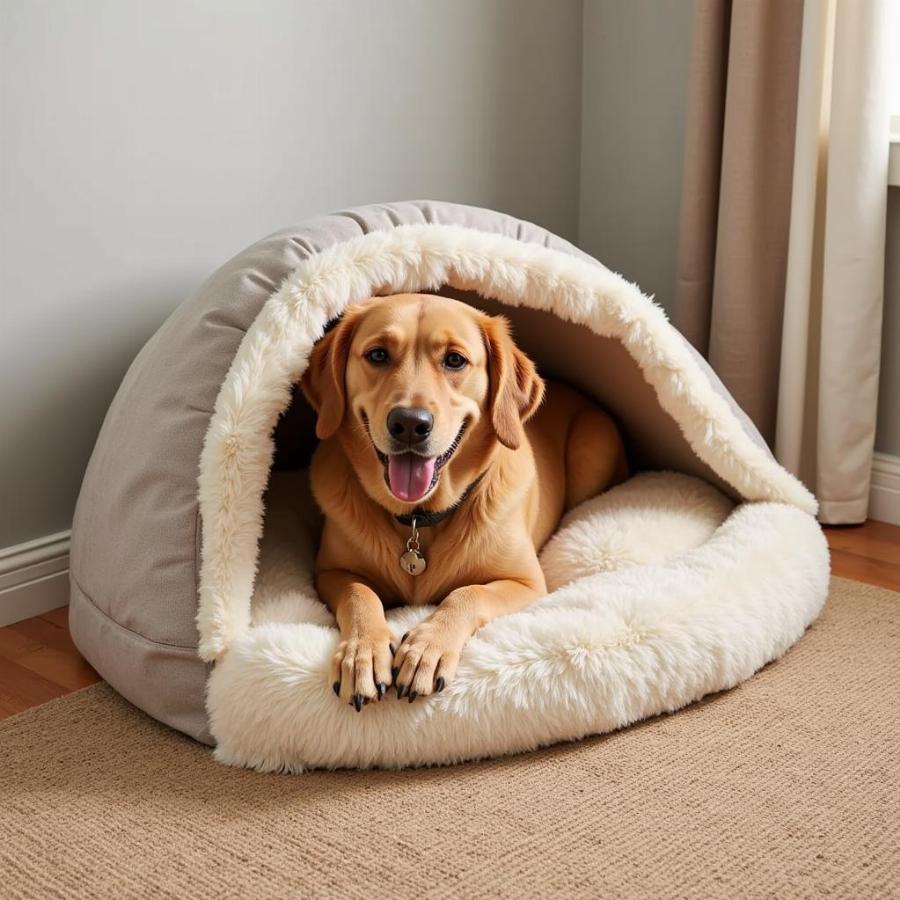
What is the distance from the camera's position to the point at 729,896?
1679mm

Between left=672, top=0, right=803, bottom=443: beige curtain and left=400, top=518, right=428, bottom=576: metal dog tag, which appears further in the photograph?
left=672, top=0, right=803, bottom=443: beige curtain

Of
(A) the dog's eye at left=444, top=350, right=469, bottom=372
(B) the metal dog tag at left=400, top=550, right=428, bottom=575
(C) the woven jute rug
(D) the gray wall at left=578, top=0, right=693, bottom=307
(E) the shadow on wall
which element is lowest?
(C) the woven jute rug

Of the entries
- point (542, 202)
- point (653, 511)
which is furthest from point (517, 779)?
point (542, 202)

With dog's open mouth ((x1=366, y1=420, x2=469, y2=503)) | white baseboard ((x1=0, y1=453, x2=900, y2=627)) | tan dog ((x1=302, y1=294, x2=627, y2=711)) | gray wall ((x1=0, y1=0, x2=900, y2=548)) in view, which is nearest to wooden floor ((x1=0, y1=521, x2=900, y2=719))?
white baseboard ((x1=0, y1=453, x2=900, y2=627))

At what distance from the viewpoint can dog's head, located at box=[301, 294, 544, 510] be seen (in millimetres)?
2154

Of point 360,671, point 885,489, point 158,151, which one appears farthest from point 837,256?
point 360,671

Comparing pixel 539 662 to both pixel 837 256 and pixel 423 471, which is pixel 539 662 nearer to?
pixel 423 471

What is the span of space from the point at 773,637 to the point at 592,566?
0.40 metres

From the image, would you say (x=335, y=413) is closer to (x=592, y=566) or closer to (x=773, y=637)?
(x=592, y=566)

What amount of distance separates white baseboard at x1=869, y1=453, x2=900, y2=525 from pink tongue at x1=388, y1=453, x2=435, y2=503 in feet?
5.58

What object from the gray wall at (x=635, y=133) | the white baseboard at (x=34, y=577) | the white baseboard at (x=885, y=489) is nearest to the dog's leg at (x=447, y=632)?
the white baseboard at (x=34, y=577)

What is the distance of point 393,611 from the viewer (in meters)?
2.37

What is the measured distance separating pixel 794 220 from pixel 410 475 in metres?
1.54

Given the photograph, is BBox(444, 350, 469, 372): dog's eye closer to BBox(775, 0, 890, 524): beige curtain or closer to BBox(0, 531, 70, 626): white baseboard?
BBox(0, 531, 70, 626): white baseboard
